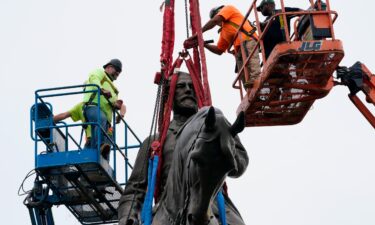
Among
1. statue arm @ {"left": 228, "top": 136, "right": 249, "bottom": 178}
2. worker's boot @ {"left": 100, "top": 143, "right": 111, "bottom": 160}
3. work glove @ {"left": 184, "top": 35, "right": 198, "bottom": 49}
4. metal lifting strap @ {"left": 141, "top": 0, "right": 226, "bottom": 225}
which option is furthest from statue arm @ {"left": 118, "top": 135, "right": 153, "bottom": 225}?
worker's boot @ {"left": 100, "top": 143, "right": 111, "bottom": 160}

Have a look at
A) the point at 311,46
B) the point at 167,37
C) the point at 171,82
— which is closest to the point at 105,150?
the point at 311,46

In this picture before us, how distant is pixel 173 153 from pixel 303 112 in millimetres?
12158

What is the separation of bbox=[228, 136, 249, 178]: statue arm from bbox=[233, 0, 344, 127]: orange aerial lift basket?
10.5 metres

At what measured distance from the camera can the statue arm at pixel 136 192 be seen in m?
20.9

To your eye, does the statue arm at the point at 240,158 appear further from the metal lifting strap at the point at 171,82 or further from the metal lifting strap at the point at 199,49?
the metal lifting strap at the point at 199,49

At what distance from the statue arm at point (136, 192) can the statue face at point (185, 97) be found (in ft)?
2.41

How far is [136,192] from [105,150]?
314 inches

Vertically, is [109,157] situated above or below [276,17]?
below

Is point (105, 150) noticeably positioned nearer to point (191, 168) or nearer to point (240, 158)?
point (240, 158)

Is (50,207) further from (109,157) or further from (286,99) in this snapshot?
(286,99)

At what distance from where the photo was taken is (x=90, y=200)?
1195 inches

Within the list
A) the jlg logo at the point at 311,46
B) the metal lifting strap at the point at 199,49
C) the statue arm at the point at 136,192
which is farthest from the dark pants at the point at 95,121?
the statue arm at the point at 136,192

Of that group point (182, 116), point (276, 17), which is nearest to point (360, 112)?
point (276, 17)

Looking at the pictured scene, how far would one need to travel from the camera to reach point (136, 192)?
70.0 ft
